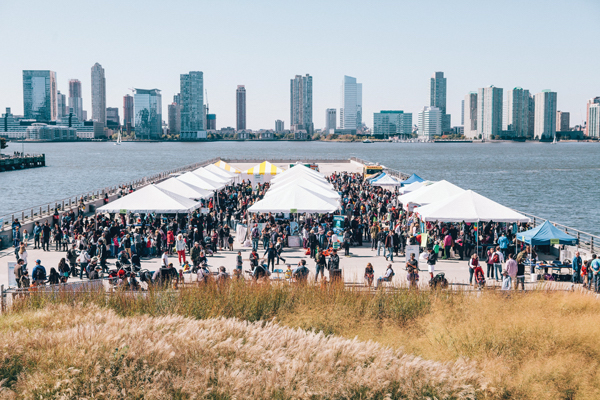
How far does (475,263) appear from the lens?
16.5 m

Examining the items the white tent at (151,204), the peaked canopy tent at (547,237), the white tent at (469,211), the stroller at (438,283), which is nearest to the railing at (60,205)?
the white tent at (151,204)

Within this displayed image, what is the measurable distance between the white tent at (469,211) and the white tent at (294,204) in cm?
379

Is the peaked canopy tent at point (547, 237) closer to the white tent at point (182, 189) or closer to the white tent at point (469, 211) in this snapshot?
the white tent at point (469, 211)

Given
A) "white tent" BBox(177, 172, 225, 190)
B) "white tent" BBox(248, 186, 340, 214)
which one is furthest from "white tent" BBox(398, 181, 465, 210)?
"white tent" BBox(177, 172, 225, 190)

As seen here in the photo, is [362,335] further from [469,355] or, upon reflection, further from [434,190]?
[434,190]

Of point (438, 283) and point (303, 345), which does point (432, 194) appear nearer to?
point (438, 283)

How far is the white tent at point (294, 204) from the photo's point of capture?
22.7m

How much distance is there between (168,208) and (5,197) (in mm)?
58361

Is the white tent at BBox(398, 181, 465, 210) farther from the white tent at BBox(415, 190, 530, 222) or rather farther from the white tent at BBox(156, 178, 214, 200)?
the white tent at BBox(156, 178, 214, 200)

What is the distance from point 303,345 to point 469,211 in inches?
502

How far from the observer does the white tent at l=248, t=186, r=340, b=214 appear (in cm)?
2266

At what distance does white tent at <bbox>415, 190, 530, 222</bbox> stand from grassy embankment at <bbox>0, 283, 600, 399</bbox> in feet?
25.7

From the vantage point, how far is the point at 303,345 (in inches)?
377

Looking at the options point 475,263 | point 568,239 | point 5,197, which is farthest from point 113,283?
point 5,197
